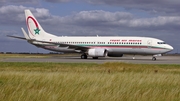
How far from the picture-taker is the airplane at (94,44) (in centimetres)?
4322

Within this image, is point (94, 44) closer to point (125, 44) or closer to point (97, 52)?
point (97, 52)

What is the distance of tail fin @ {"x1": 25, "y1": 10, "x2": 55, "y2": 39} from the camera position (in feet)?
170

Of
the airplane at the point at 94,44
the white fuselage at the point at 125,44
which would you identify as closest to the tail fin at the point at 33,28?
the airplane at the point at 94,44

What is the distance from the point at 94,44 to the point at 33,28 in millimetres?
11162

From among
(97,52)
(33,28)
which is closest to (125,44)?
(97,52)

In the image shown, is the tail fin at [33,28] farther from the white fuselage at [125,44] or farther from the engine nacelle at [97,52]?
the engine nacelle at [97,52]

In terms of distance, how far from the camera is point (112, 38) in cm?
4544

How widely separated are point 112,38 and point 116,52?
6.30 ft

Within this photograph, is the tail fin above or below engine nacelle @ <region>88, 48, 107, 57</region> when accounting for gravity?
above

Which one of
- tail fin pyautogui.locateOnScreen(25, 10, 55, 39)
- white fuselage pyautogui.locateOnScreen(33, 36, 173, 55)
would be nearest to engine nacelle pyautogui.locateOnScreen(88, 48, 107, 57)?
white fuselage pyautogui.locateOnScreen(33, 36, 173, 55)

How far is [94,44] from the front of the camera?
4662 centimetres

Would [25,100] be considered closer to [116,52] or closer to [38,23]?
[116,52]

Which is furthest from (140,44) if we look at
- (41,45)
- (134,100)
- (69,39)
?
(134,100)

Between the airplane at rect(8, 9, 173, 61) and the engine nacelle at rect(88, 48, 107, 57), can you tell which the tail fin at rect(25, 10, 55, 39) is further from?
A: the engine nacelle at rect(88, 48, 107, 57)
